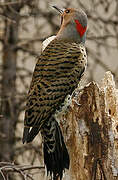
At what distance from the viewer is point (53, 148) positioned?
4.38 m

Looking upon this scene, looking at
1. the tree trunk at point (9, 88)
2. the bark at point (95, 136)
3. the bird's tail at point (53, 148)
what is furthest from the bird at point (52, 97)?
the tree trunk at point (9, 88)

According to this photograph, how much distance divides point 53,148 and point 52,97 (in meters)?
0.47

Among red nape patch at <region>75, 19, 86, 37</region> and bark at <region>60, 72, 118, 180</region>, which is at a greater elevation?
red nape patch at <region>75, 19, 86, 37</region>

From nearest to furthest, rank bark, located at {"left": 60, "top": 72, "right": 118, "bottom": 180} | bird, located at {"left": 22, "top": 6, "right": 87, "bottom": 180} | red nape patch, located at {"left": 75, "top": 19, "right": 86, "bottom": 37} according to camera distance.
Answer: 1. bark, located at {"left": 60, "top": 72, "right": 118, "bottom": 180}
2. bird, located at {"left": 22, "top": 6, "right": 87, "bottom": 180}
3. red nape patch, located at {"left": 75, "top": 19, "right": 86, "bottom": 37}

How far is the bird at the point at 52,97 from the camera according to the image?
4.21m

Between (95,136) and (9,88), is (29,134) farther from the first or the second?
(9,88)

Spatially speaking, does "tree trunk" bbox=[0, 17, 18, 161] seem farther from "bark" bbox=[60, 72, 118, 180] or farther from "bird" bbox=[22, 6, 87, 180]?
"bark" bbox=[60, 72, 118, 180]

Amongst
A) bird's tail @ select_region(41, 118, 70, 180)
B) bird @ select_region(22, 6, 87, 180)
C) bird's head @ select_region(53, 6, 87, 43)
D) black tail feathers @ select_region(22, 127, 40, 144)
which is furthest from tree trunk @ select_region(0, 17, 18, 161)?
black tail feathers @ select_region(22, 127, 40, 144)

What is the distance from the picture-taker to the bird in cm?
421

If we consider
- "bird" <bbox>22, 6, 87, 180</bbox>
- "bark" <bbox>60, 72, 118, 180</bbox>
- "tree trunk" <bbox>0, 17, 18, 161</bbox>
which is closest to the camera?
"bark" <bbox>60, 72, 118, 180</bbox>

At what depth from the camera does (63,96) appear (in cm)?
431

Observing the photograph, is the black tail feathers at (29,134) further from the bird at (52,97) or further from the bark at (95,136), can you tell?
the bark at (95,136)

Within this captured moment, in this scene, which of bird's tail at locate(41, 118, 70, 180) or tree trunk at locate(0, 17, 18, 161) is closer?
bird's tail at locate(41, 118, 70, 180)

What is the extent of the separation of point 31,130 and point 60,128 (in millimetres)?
294
